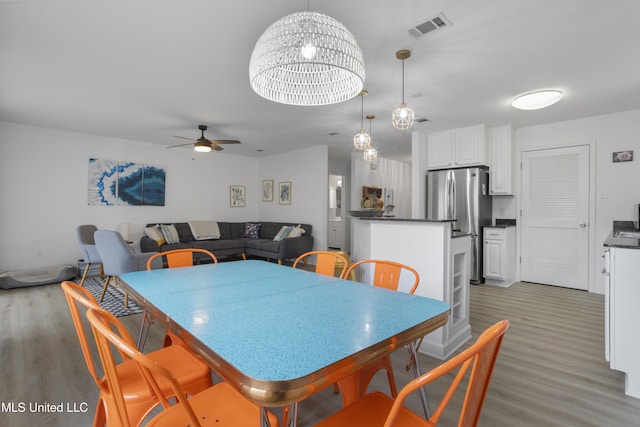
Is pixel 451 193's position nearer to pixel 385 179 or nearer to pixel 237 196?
pixel 385 179

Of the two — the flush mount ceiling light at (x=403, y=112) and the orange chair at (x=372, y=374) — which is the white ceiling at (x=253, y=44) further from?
the orange chair at (x=372, y=374)

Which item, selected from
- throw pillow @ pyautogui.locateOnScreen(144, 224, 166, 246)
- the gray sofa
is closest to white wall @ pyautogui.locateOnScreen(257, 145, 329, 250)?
the gray sofa

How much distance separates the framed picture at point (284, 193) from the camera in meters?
6.96

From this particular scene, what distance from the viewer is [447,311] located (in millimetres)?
1308

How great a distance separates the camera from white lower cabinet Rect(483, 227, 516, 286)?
4.65 meters

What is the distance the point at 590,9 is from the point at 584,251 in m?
3.55

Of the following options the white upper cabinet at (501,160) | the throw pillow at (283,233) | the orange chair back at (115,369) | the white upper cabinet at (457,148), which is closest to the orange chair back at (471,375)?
the orange chair back at (115,369)

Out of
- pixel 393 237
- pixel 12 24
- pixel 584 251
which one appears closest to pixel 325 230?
pixel 393 237

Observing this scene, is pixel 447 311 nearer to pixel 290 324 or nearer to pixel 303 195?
pixel 290 324

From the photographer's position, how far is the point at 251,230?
699 centimetres

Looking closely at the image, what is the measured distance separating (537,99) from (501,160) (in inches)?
60.2

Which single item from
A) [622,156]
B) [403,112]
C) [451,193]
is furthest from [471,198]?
[403,112]

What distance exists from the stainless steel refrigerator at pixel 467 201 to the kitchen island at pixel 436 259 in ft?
6.99

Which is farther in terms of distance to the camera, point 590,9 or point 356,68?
point 590,9
